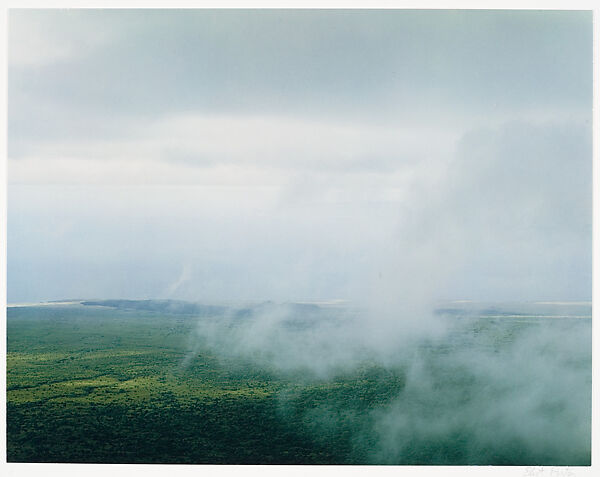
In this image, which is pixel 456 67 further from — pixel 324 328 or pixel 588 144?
pixel 324 328

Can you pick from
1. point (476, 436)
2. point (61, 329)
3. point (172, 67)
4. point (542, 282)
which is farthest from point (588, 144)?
point (61, 329)

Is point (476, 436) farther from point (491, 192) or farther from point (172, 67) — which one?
point (172, 67)

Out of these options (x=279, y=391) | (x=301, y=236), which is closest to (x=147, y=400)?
(x=279, y=391)

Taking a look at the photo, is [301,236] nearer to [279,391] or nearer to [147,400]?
[279,391]

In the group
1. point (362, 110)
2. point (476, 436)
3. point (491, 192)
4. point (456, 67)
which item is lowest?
point (476, 436)

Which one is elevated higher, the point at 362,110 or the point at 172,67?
the point at 172,67

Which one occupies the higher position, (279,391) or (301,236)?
(301,236)

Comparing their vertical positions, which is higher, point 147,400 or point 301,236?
point 301,236
